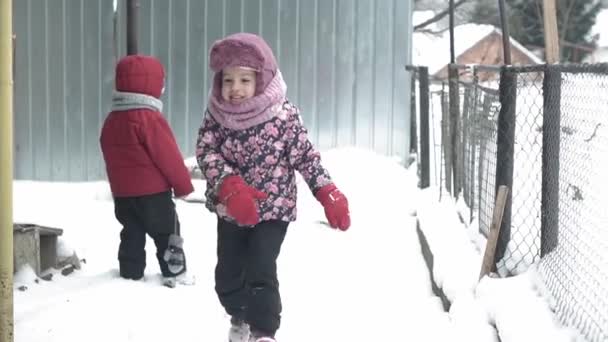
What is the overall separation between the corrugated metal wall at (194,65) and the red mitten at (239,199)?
5.95 m

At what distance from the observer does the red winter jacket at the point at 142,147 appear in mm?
5008

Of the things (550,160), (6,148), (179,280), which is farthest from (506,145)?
(6,148)

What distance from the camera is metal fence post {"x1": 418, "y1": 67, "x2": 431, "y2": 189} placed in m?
8.43

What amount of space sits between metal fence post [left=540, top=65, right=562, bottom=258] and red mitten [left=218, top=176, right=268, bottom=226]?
157 cm

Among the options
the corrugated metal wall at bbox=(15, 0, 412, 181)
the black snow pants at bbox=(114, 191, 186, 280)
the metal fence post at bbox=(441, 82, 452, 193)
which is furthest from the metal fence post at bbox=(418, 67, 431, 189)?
the black snow pants at bbox=(114, 191, 186, 280)

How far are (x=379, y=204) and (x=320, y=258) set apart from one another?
6.76 ft

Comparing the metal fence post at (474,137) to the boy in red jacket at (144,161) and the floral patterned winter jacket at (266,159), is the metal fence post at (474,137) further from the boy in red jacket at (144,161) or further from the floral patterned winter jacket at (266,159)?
the floral patterned winter jacket at (266,159)

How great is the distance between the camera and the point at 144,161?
502 cm

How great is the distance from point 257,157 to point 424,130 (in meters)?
4.82

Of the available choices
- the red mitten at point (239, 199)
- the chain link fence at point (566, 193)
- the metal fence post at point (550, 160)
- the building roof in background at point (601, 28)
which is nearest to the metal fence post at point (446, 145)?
the chain link fence at point (566, 193)

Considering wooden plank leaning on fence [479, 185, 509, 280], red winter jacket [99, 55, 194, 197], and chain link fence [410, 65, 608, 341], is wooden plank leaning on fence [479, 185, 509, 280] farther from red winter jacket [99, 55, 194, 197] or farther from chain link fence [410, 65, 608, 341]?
red winter jacket [99, 55, 194, 197]

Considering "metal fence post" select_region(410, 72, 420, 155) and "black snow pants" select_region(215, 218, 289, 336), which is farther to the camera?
"metal fence post" select_region(410, 72, 420, 155)

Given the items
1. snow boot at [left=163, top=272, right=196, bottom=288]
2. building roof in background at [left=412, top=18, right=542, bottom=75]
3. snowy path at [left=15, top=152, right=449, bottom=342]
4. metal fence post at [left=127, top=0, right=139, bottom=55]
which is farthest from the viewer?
building roof in background at [left=412, top=18, right=542, bottom=75]

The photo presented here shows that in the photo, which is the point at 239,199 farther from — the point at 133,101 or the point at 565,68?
the point at 133,101
